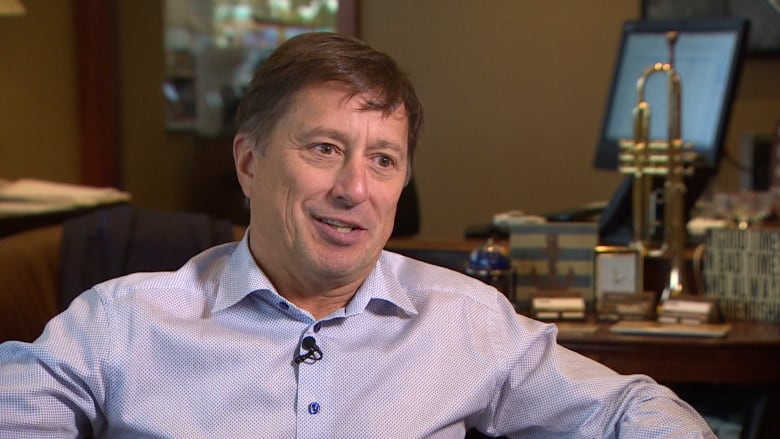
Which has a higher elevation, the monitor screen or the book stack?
the monitor screen

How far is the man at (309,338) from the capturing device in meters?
1.56

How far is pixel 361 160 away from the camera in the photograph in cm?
160

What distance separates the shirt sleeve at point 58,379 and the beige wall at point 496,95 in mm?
3325

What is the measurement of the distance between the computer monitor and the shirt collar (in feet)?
3.73

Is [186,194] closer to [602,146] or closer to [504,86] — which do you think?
[504,86]

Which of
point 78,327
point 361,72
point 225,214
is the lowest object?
point 225,214

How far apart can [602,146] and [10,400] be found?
1928 millimetres

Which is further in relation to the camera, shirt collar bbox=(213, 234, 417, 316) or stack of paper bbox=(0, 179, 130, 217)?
stack of paper bbox=(0, 179, 130, 217)

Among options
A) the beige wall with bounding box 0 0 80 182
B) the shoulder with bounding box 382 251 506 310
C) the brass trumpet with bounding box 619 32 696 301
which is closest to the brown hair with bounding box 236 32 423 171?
the shoulder with bounding box 382 251 506 310

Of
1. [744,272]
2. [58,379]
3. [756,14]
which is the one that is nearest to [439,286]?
[58,379]

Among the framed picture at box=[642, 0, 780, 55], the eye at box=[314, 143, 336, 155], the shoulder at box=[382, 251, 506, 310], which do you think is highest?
the framed picture at box=[642, 0, 780, 55]

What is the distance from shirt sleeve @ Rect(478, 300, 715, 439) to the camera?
1.61 m

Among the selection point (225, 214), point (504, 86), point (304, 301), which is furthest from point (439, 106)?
point (304, 301)

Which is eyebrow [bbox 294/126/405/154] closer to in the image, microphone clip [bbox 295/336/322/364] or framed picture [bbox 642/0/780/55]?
microphone clip [bbox 295/336/322/364]
